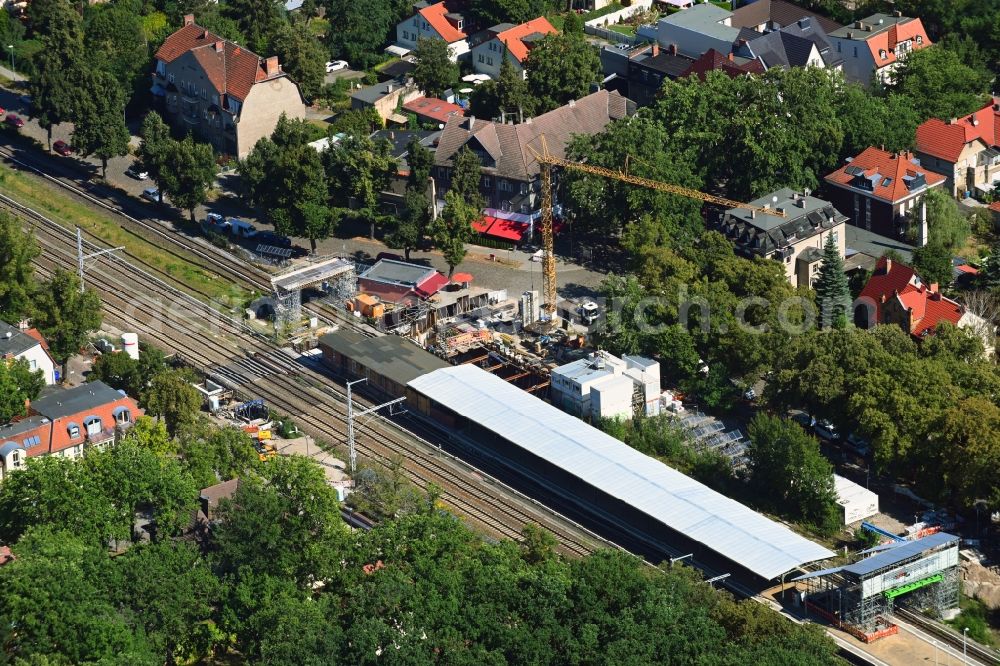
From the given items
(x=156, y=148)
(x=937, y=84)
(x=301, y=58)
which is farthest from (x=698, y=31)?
(x=156, y=148)

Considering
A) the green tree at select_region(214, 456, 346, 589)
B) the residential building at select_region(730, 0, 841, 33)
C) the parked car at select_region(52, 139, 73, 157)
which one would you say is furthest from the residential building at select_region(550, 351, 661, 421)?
the parked car at select_region(52, 139, 73, 157)

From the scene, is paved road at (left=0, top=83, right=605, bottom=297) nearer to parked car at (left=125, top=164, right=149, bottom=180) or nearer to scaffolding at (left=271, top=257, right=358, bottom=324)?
parked car at (left=125, top=164, right=149, bottom=180)

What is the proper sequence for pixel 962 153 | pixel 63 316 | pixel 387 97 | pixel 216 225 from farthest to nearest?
pixel 387 97 < pixel 962 153 < pixel 216 225 < pixel 63 316

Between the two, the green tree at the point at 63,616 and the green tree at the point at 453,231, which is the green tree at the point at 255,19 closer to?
the green tree at the point at 453,231

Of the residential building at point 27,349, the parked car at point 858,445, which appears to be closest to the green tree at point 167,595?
the residential building at point 27,349

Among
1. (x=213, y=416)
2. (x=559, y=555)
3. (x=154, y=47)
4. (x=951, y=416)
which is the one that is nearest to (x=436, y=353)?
(x=213, y=416)

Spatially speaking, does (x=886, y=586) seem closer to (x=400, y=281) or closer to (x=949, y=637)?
(x=949, y=637)
